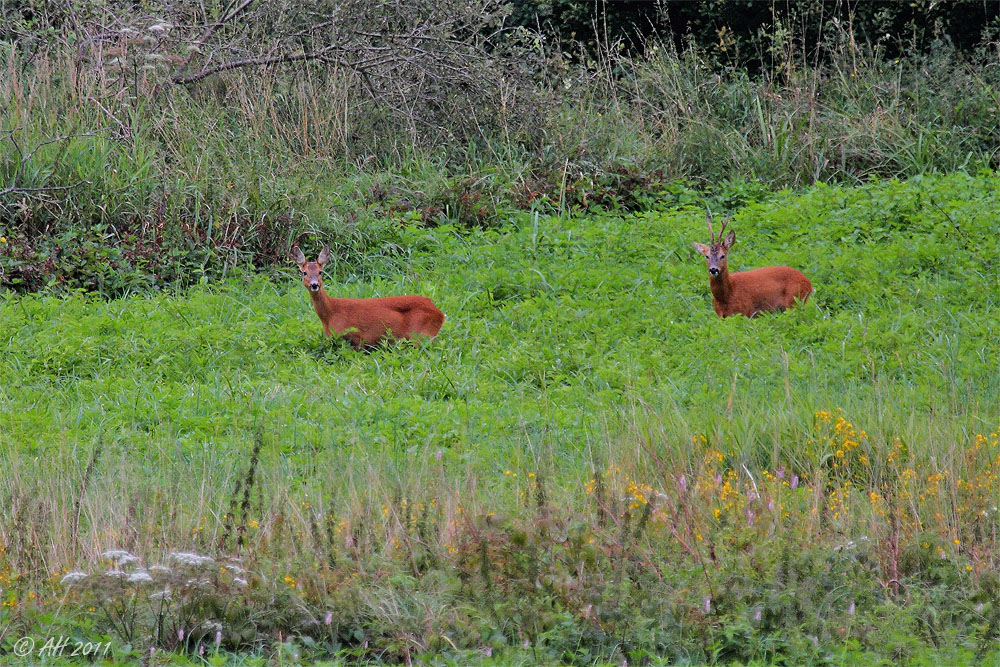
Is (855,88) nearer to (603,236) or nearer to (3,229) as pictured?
(603,236)

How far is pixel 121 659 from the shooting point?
367 cm

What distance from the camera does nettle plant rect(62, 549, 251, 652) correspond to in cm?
379

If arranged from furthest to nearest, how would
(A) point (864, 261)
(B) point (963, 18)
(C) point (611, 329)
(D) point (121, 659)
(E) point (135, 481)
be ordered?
(B) point (963, 18) < (A) point (864, 261) < (C) point (611, 329) < (E) point (135, 481) < (D) point (121, 659)

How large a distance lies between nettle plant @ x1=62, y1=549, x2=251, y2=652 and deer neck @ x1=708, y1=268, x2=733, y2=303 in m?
5.07

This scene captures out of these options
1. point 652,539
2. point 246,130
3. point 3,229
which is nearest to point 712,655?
point 652,539

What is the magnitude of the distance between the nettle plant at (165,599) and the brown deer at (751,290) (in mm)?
5120

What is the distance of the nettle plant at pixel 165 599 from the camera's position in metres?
3.79

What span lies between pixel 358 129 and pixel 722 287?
515cm

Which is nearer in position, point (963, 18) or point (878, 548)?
point (878, 548)

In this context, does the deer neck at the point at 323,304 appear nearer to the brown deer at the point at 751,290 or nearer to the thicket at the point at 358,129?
the thicket at the point at 358,129

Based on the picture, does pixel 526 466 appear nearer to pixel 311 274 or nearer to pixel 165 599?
pixel 165 599

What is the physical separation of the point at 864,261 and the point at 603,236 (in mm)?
2208

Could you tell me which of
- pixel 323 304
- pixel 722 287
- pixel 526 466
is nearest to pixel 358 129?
pixel 323 304

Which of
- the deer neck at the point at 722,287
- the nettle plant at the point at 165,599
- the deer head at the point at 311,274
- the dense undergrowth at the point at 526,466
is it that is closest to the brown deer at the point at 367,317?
the deer head at the point at 311,274
